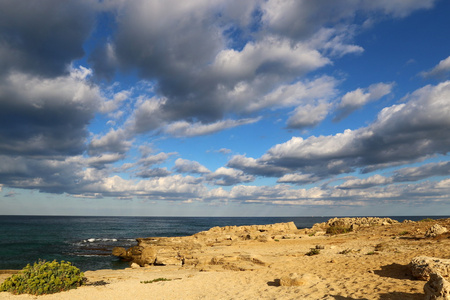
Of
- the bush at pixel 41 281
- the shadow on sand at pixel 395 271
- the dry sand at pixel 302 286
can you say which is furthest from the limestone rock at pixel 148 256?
the shadow on sand at pixel 395 271

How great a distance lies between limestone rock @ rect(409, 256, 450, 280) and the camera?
12.4 m

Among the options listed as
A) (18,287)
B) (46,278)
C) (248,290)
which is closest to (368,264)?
(248,290)

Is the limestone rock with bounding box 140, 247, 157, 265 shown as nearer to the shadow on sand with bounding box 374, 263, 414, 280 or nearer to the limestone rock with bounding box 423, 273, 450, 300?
the shadow on sand with bounding box 374, 263, 414, 280

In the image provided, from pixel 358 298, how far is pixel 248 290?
5567 millimetres

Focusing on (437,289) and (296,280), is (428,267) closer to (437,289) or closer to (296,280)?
(437,289)

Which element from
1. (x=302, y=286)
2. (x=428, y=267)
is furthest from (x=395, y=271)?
(x=302, y=286)

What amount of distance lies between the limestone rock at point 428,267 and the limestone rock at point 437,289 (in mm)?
4033

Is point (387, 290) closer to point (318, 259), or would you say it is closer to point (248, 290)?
point (248, 290)

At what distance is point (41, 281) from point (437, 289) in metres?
18.5

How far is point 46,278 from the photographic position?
1562 cm

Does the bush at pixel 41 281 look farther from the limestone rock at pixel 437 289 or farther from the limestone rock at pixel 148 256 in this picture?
the limestone rock at pixel 437 289

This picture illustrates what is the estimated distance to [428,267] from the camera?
1277cm

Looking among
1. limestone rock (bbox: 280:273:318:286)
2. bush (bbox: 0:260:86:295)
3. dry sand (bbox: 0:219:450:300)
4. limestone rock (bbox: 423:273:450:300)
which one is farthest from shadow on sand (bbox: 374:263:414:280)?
bush (bbox: 0:260:86:295)

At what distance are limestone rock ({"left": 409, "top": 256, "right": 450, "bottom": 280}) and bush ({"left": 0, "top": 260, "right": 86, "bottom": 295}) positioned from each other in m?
18.8
